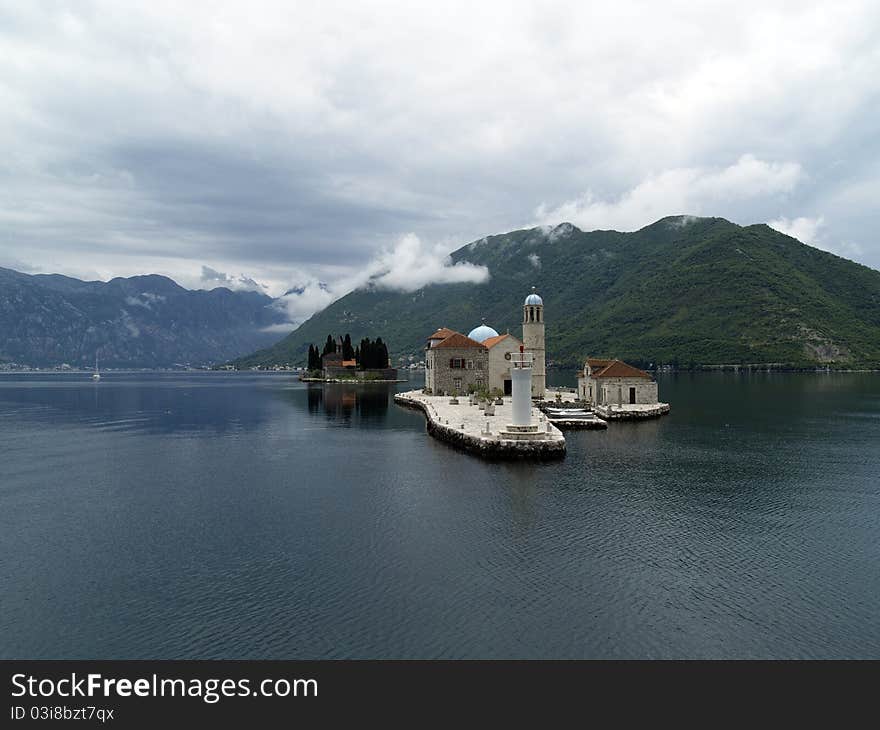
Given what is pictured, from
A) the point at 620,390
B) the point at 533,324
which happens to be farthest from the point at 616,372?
the point at 533,324

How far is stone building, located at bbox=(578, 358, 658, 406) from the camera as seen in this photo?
3265 inches

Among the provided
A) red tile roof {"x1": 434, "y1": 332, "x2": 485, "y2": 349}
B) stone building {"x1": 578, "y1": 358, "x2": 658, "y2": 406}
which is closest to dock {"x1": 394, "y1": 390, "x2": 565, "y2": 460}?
stone building {"x1": 578, "y1": 358, "x2": 658, "y2": 406}

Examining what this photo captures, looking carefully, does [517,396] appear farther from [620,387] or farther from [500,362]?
[500,362]

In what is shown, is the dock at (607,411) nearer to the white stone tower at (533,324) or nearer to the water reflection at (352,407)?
the white stone tower at (533,324)

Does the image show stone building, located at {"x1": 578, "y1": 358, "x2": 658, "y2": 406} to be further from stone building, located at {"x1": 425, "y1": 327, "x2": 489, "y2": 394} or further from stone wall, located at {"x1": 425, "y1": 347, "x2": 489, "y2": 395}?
stone building, located at {"x1": 425, "y1": 327, "x2": 489, "y2": 394}

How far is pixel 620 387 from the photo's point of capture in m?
83.1

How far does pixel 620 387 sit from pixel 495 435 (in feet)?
119

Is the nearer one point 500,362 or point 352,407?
point 500,362

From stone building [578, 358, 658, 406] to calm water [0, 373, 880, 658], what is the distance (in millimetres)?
28122

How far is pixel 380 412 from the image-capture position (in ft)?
298

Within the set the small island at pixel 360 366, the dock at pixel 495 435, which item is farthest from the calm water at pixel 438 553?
the small island at pixel 360 366
